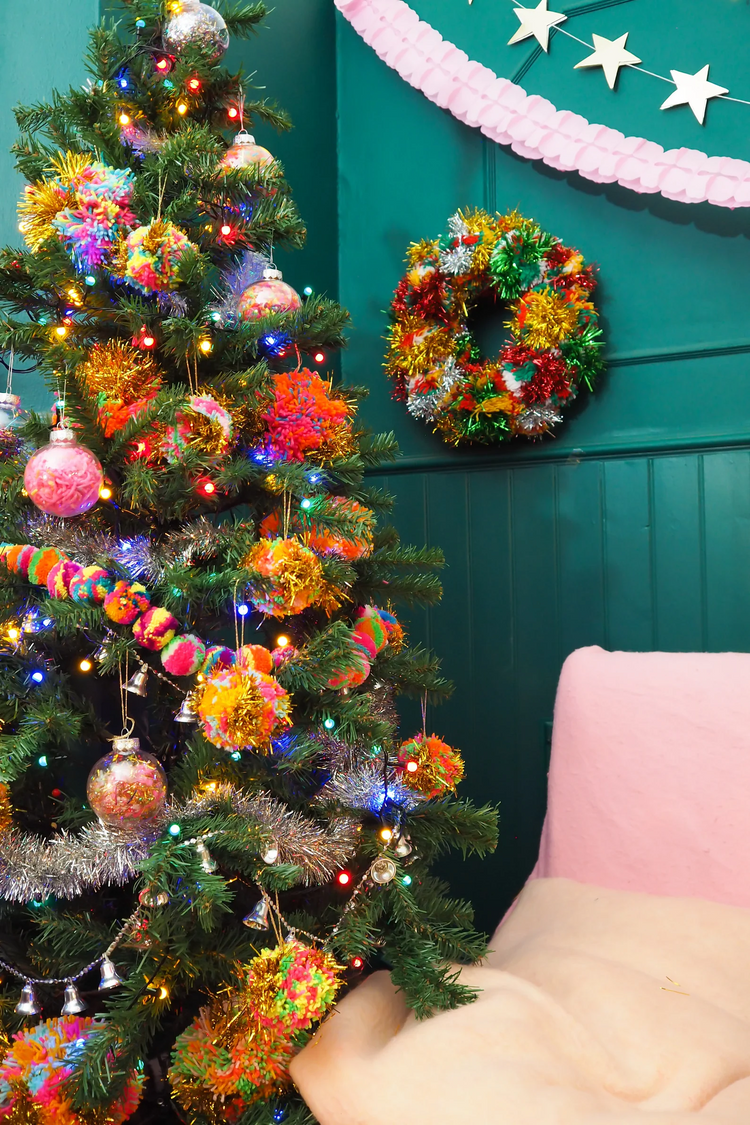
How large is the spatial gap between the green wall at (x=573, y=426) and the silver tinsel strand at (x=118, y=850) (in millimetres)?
915

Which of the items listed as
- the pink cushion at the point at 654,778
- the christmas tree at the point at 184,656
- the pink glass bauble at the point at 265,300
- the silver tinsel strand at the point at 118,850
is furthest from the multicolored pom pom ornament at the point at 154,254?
the pink cushion at the point at 654,778

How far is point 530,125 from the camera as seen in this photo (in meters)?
1.74

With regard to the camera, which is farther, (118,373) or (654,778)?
(654,778)

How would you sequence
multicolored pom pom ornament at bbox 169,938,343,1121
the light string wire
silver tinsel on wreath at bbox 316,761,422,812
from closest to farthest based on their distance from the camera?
multicolored pom pom ornament at bbox 169,938,343,1121, silver tinsel on wreath at bbox 316,761,422,812, the light string wire

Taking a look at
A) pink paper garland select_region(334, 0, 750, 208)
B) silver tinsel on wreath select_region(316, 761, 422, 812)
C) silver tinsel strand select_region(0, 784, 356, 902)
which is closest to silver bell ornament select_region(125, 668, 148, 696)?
silver tinsel strand select_region(0, 784, 356, 902)

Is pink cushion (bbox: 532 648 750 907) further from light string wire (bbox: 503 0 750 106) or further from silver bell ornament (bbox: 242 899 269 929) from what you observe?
light string wire (bbox: 503 0 750 106)

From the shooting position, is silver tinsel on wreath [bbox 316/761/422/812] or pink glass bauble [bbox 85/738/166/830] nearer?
pink glass bauble [bbox 85/738/166/830]

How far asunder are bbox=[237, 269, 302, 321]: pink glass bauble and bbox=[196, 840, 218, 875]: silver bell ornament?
704mm

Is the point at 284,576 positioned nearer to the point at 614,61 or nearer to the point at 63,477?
the point at 63,477

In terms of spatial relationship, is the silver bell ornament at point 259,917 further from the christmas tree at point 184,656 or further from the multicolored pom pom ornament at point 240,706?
the multicolored pom pom ornament at point 240,706

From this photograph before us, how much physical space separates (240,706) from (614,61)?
1572 millimetres

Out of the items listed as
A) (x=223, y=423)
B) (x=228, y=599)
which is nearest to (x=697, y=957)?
(x=228, y=599)

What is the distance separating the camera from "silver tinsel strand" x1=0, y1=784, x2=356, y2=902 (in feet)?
3.32

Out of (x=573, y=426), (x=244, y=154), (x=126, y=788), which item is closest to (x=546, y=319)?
(x=573, y=426)
